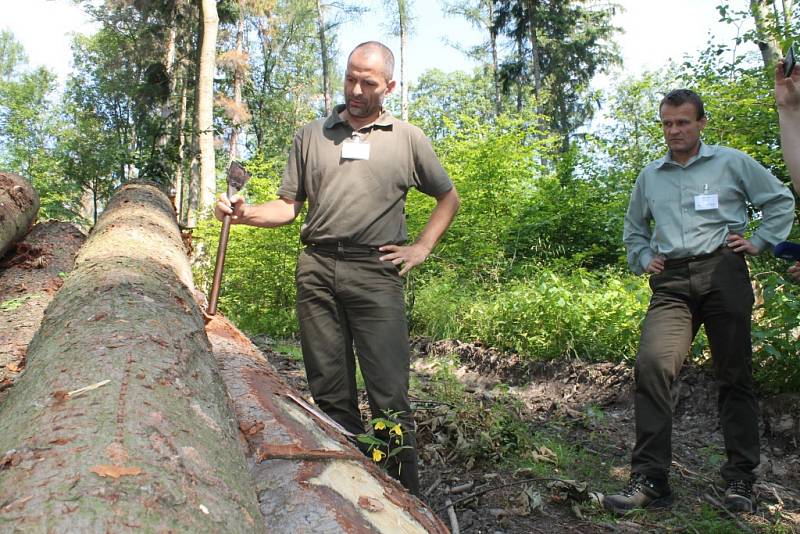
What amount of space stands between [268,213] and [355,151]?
22.4 inches

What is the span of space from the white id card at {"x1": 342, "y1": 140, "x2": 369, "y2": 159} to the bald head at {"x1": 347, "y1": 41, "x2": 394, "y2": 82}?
13.4 inches

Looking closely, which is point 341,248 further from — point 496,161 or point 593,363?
point 496,161

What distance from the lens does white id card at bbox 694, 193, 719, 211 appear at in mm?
3312

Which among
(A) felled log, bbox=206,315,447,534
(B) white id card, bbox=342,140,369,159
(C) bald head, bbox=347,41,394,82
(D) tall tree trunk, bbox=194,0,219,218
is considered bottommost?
(A) felled log, bbox=206,315,447,534

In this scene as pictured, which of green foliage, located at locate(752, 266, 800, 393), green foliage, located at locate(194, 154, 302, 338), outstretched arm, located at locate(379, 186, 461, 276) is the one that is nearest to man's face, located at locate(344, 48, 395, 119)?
outstretched arm, located at locate(379, 186, 461, 276)

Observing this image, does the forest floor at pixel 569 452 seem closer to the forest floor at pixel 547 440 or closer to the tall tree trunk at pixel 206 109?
the forest floor at pixel 547 440

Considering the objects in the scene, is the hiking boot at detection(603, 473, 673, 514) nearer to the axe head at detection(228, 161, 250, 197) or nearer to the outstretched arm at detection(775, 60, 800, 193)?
the outstretched arm at detection(775, 60, 800, 193)

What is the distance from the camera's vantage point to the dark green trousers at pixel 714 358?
128 inches

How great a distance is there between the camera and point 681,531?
2.99m

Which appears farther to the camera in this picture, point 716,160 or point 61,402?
point 716,160

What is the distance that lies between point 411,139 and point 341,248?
0.65 m

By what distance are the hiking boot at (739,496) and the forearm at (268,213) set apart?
8.83 ft

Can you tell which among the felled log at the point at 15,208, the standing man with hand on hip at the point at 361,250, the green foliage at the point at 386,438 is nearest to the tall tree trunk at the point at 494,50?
the felled log at the point at 15,208

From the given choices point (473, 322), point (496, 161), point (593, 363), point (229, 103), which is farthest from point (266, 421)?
point (229, 103)
